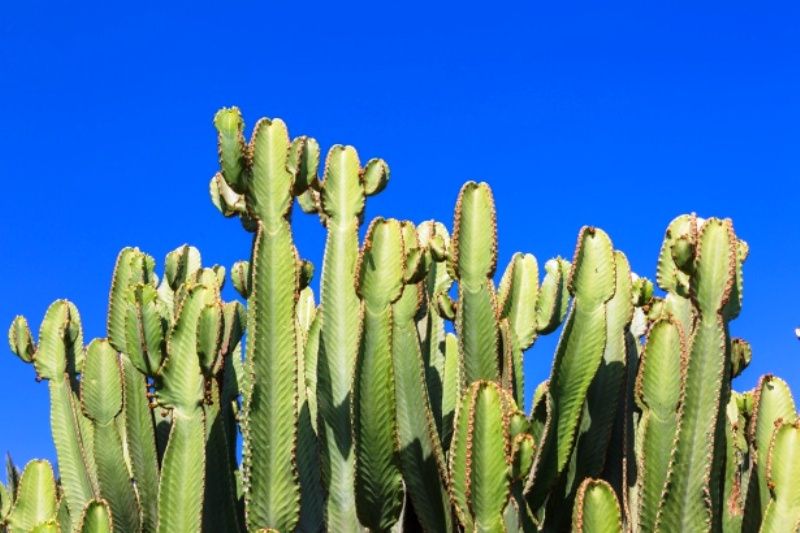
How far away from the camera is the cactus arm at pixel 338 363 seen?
4.11 m

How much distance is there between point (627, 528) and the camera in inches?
164

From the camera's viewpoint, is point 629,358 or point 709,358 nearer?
point 709,358

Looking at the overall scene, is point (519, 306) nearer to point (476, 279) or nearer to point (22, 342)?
point (476, 279)

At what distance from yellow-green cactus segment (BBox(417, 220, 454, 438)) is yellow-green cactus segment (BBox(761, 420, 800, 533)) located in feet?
4.48

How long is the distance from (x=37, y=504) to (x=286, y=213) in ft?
5.58

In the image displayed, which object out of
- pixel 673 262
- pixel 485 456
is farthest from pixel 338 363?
pixel 673 262

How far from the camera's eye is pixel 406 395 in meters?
4.02

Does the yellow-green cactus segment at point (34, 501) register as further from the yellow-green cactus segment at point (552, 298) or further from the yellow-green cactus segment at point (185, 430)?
the yellow-green cactus segment at point (552, 298)

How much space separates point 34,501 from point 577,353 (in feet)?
7.54

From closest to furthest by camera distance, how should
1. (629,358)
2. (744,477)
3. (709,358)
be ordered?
Answer: (709,358), (629,358), (744,477)

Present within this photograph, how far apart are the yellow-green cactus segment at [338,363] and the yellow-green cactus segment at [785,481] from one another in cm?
143

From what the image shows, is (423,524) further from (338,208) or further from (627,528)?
(338,208)

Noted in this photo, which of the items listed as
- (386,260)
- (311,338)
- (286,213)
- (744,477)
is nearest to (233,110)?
(286,213)

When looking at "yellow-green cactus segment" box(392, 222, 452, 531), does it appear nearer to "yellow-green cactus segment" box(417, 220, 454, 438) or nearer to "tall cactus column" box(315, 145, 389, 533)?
"tall cactus column" box(315, 145, 389, 533)
